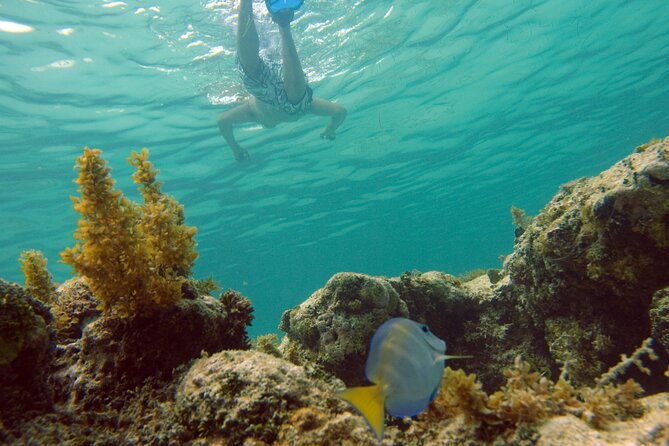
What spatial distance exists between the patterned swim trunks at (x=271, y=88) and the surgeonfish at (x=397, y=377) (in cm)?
923

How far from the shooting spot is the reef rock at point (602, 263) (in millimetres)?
3188

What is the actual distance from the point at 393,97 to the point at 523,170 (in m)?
25.4

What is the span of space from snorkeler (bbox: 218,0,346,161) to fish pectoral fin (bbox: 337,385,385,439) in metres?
8.20

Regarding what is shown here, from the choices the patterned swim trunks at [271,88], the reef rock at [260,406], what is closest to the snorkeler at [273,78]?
the patterned swim trunks at [271,88]

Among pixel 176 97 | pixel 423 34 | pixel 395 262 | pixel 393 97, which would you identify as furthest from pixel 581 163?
pixel 395 262

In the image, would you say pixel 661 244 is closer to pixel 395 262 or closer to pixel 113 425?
pixel 113 425

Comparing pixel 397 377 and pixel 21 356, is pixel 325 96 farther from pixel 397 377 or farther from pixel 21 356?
pixel 397 377

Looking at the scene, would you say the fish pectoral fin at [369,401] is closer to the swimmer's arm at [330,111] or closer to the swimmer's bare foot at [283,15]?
the swimmer's bare foot at [283,15]

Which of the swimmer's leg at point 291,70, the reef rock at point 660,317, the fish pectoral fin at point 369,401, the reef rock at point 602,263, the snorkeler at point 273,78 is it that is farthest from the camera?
the swimmer's leg at point 291,70

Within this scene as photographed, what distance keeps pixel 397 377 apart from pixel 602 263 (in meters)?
3.01

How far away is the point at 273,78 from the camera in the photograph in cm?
997

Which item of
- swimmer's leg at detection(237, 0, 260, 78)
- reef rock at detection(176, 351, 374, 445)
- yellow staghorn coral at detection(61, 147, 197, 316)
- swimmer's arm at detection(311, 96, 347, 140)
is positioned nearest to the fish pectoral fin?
reef rock at detection(176, 351, 374, 445)

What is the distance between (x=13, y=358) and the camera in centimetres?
237

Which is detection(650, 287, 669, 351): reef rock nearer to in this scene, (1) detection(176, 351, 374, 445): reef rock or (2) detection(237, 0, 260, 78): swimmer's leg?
(1) detection(176, 351, 374, 445): reef rock
